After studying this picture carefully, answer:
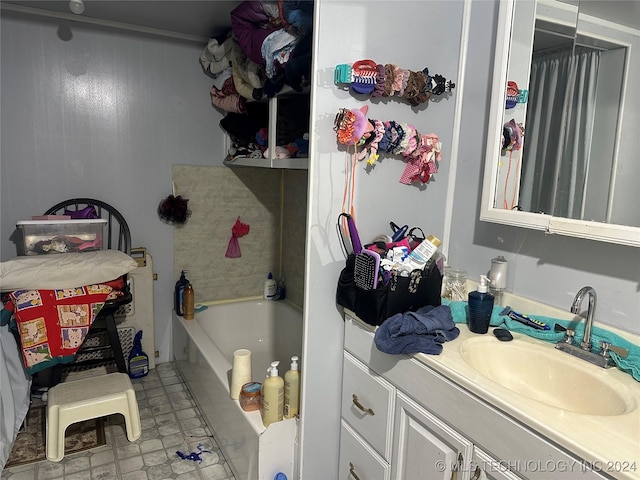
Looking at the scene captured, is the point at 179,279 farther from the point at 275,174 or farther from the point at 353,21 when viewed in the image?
the point at 353,21

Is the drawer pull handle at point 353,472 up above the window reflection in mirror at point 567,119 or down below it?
below

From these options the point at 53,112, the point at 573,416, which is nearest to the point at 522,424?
the point at 573,416

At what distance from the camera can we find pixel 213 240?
298 cm

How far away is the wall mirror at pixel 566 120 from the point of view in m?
1.25

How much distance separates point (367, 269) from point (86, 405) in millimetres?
1406

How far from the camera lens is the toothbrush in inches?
55.3

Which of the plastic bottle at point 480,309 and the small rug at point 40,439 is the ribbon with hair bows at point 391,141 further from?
the small rug at point 40,439

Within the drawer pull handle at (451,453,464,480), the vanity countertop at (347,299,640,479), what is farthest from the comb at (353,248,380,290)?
the drawer pull handle at (451,453,464,480)

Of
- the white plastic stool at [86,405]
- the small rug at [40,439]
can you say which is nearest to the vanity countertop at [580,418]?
the white plastic stool at [86,405]

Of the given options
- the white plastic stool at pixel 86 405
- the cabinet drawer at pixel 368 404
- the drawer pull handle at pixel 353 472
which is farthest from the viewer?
the white plastic stool at pixel 86 405

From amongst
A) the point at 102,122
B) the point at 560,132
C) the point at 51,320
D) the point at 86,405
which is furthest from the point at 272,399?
the point at 102,122

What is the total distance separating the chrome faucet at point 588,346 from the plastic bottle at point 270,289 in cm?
205

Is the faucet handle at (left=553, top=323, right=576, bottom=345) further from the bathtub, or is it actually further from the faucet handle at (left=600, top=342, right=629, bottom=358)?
the bathtub

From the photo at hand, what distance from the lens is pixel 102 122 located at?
2.58 metres
